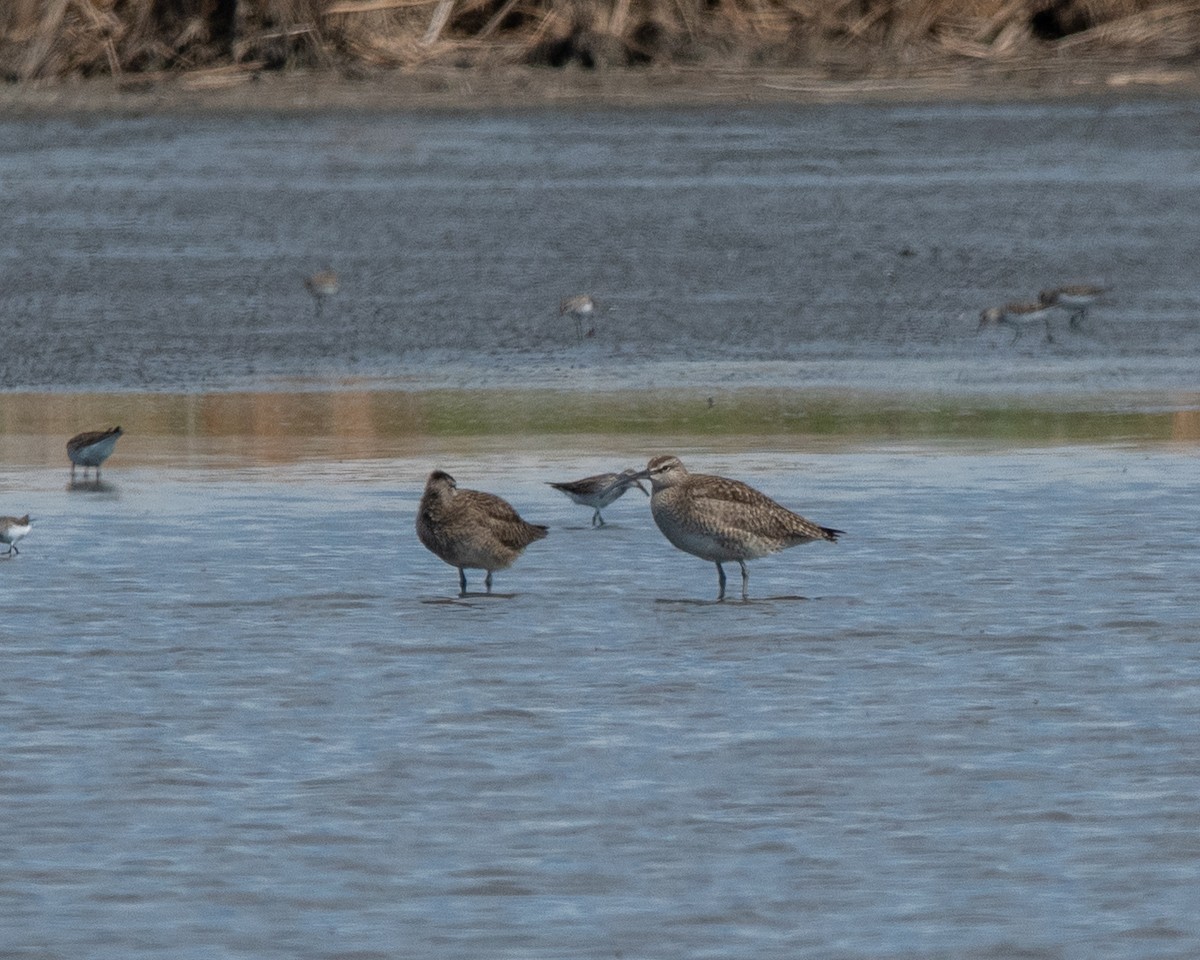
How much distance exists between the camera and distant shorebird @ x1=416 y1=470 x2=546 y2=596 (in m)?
9.92

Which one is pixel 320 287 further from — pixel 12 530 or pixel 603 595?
pixel 603 595

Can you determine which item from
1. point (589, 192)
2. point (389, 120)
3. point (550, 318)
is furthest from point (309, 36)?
point (550, 318)

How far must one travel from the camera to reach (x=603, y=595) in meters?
9.87

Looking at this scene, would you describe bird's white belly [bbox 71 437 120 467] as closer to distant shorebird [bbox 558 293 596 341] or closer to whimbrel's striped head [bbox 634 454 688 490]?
whimbrel's striped head [bbox 634 454 688 490]

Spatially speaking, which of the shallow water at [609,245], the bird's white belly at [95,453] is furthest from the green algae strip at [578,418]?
the bird's white belly at [95,453]

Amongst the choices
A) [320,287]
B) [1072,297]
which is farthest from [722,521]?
[320,287]

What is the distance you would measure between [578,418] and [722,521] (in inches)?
188

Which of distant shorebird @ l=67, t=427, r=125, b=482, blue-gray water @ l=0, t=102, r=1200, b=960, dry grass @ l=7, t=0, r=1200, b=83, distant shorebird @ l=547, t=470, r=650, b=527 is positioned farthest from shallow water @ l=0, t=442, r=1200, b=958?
dry grass @ l=7, t=0, r=1200, b=83

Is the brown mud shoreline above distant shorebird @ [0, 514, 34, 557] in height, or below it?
above

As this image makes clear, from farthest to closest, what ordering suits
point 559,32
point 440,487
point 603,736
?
point 559,32 < point 440,487 < point 603,736

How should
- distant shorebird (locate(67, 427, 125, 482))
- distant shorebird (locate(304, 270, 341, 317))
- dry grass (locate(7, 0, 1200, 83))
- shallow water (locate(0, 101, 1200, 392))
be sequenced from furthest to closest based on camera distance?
1. dry grass (locate(7, 0, 1200, 83))
2. distant shorebird (locate(304, 270, 341, 317))
3. shallow water (locate(0, 101, 1200, 392))
4. distant shorebird (locate(67, 427, 125, 482))

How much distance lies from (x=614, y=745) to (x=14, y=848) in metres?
1.69

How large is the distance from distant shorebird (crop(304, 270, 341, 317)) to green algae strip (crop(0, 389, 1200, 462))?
115 inches

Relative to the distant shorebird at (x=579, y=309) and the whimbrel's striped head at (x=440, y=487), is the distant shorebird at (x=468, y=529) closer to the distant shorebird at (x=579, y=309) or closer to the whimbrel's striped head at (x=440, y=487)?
the whimbrel's striped head at (x=440, y=487)
